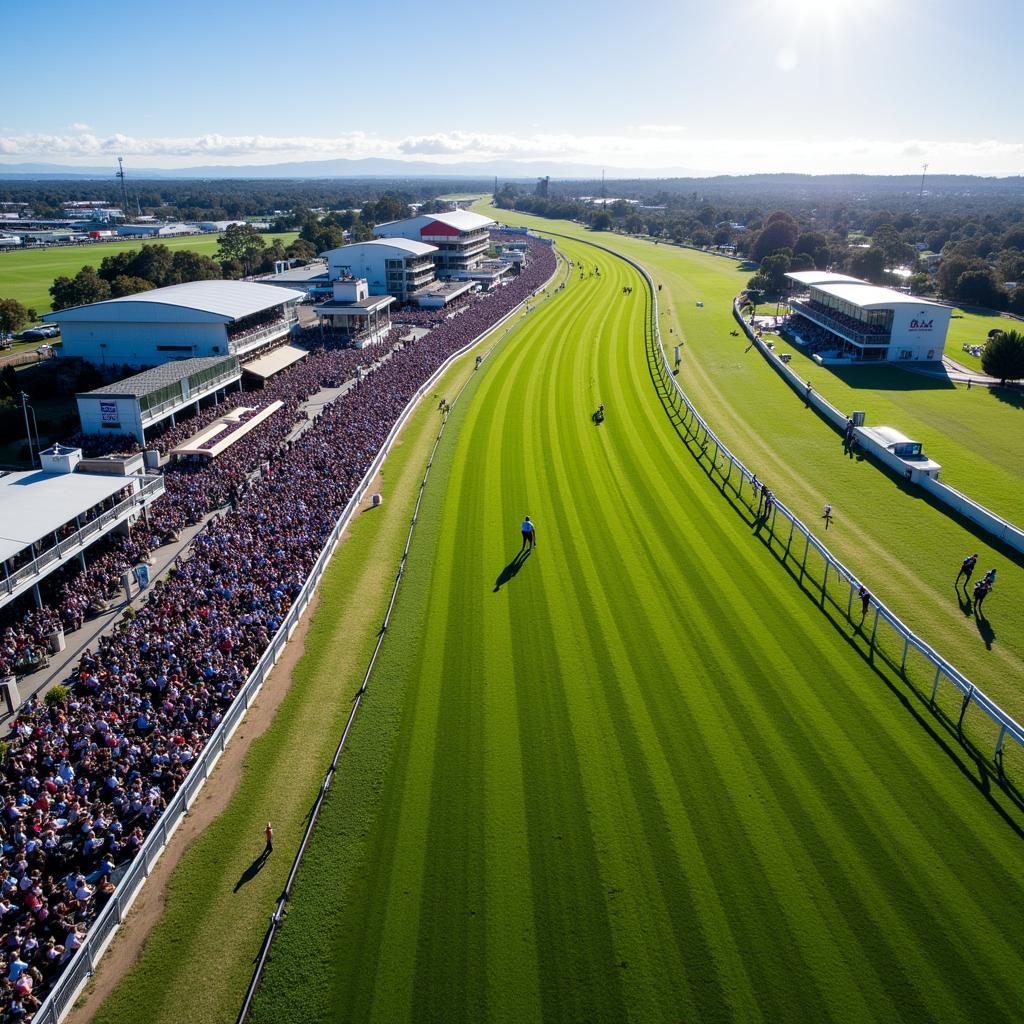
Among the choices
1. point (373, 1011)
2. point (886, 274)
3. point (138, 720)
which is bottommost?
point (373, 1011)

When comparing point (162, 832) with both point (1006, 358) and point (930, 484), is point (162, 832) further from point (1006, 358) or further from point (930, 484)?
point (1006, 358)

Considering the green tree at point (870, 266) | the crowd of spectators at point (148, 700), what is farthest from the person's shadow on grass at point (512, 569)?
the green tree at point (870, 266)

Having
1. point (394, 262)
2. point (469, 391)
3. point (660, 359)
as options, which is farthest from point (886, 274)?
point (469, 391)

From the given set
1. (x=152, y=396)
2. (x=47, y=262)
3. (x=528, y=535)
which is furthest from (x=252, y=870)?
(x=47, y=262)

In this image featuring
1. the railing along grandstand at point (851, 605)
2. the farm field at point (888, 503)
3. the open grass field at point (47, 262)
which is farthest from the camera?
the open grass field at point (47, 262)

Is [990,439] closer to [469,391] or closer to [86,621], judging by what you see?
[469,391]

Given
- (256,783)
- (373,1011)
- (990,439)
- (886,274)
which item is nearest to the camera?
(373,1011)

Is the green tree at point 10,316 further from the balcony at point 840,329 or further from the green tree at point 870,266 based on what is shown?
the green tree at point 870,266
